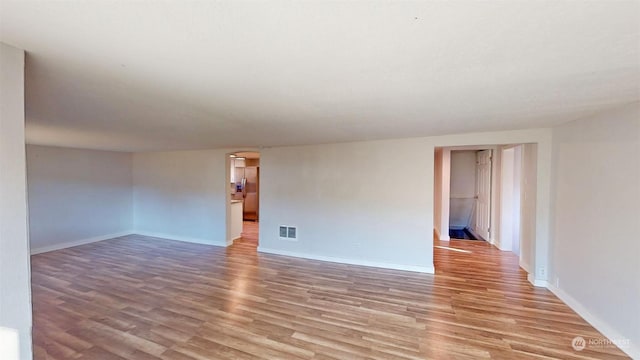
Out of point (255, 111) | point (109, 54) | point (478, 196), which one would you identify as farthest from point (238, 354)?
point (478, 196)

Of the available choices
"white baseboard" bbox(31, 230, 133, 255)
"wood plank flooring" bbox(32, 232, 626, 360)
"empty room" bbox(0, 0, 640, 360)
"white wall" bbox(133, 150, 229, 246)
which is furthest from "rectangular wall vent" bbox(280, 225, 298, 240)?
"white baseboard" bbox(31, 230, 133, 255)

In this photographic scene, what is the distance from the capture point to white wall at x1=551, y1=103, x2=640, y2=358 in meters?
2.18

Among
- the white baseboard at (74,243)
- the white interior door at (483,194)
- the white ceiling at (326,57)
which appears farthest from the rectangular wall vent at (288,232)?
the white interior door at (483,194)

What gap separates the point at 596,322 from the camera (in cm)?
255

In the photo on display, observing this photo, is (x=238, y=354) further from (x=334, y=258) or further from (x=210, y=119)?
(x=334, y=258)

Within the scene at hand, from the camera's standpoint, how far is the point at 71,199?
5602 mm

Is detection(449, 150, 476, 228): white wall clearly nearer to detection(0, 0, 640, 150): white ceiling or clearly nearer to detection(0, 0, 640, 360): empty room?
detection(0, 0, 640, 360): empty room

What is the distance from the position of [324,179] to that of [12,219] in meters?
3.90

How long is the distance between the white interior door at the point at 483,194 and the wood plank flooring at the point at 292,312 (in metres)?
1.88

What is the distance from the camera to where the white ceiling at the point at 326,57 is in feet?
3.22

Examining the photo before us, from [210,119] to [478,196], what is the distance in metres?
7.17

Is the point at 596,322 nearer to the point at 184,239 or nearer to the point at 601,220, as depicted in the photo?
the point at 601,220

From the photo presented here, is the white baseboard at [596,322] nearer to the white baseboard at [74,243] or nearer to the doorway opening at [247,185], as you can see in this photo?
the doorway opening at [247,185]

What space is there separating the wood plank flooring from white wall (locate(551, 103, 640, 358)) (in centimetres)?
27
